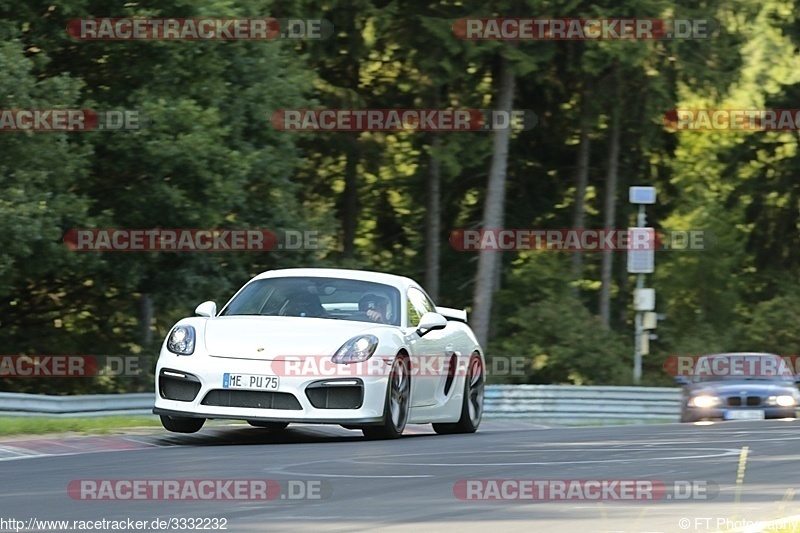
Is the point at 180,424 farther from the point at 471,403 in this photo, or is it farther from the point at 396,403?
the point at 471,403

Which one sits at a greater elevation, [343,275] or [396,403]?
[343,275]

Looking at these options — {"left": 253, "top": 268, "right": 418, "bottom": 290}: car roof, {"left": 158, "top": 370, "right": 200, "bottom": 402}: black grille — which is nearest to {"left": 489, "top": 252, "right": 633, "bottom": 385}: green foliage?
{"left": 253, "top": 268, "right": 418, "bottom": 290}: car roof

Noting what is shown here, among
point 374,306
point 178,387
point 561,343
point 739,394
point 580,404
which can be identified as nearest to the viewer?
point 178,387

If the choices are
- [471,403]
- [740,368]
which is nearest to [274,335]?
[471,403]

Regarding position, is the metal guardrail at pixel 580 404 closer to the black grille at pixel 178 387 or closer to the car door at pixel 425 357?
the car door at pixel 425 357

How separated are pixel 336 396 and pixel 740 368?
39.0 ft

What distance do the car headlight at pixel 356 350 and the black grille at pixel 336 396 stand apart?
0.21 meters

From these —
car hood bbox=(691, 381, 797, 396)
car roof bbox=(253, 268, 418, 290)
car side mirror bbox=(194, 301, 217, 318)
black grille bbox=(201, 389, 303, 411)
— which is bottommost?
car hood bbox=(691, 381, 797, 396)

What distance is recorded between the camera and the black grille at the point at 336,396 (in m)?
12.3

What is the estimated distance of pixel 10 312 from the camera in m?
34.8

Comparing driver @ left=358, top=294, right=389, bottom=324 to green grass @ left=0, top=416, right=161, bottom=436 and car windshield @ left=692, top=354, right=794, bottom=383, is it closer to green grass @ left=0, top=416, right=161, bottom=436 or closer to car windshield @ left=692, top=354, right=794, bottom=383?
green grass @ left=0, top=416, right=161, bottom=436

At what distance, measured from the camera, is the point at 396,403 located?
13039mm

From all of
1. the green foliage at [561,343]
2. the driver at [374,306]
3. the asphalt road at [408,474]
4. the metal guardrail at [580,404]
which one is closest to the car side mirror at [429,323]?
the driver at [374,306]

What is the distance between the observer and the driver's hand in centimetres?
1343
